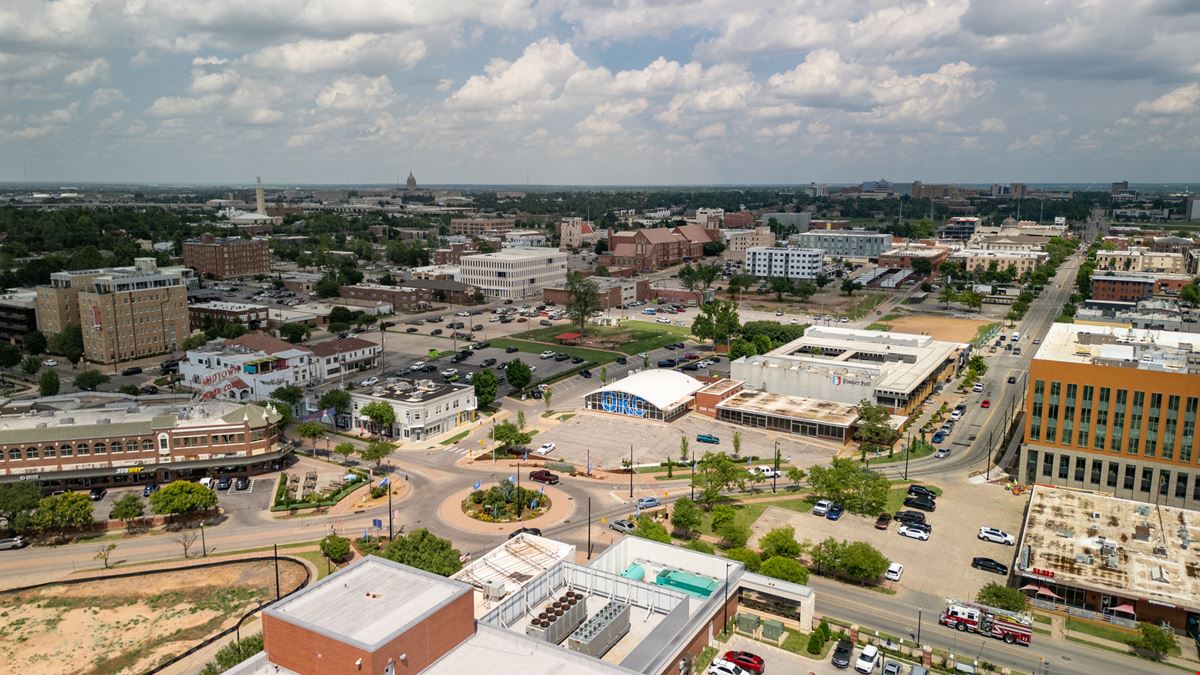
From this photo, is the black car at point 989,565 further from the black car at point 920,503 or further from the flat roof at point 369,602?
the flat roof at point 369,602

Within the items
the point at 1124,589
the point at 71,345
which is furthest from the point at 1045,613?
the point at 71,345

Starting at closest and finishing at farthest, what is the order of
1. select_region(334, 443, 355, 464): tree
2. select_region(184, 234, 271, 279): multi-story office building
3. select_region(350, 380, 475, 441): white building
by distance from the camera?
select_region(334, 443, 355, 464): tree < select_region(350, 380, 475, 441): white building < select_region(184, 234, 271, 279): multi-story office building

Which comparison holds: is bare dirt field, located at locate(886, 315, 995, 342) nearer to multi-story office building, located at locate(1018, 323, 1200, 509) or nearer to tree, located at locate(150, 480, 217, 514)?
multi-story office building, located at locate(1018, 323, 1200, 509)

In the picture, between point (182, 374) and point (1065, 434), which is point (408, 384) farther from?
point (1065, 434)

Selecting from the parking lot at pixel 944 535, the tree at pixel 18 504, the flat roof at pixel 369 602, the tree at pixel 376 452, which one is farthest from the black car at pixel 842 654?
the tree at pixel 18 504

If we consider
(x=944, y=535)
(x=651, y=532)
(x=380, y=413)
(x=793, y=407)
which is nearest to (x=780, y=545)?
(x=651, y=532)

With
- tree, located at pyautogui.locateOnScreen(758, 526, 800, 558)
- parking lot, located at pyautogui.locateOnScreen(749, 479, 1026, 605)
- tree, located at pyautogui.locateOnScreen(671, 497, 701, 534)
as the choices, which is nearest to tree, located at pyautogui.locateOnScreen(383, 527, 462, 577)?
tree, located at pyautogui.locateOnScreen(671, 497, 701, 534)
